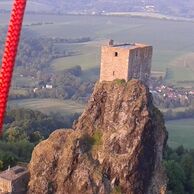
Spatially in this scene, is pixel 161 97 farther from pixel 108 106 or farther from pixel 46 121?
pixel 108 106

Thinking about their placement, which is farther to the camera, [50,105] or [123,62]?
[50,105]

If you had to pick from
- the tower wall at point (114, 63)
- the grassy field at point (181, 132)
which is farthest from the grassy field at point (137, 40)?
the tower wall at point (114, 63)

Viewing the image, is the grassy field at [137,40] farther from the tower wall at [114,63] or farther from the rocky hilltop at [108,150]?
the rocky hilltop at [108,150]

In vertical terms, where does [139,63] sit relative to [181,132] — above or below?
above

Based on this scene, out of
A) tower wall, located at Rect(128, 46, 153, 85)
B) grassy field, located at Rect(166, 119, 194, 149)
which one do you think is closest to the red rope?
tower wall, located at Rect(128, 46, 153, 85)

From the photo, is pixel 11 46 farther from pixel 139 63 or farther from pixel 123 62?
pixel 139 63

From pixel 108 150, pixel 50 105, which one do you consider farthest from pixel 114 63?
pixel 50 105
